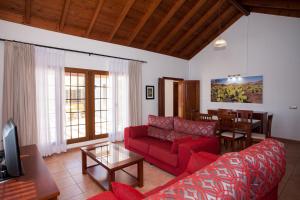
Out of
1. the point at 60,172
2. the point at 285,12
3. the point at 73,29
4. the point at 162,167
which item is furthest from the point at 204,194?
the point at 285,12

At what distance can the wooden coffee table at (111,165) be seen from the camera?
2.38 metres

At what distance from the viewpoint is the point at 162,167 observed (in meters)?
3.12

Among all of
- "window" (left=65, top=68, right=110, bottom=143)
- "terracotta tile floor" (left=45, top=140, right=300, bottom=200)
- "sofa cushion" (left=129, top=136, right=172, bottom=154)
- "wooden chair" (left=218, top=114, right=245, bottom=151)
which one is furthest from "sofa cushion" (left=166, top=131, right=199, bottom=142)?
"window" (left=65, top=68, right=110, bottom=143)

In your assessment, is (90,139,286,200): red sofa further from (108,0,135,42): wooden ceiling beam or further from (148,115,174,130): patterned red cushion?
(108,0,135,42): wooden ceiling beam

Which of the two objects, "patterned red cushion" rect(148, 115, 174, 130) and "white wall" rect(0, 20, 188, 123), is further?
"patterned red cushion" rect(148, 115, 174, 130)

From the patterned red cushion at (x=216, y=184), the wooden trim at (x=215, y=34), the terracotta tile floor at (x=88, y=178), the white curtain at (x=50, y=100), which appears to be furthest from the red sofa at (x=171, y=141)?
the wooden trim at (x=215, y=34)

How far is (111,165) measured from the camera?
2379mm

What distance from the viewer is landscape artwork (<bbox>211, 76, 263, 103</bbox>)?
5.46m

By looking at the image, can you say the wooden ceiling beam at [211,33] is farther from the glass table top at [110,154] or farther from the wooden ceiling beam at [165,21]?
the glass table top at [110,154]

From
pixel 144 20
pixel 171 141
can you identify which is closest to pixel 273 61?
pixel 144 20

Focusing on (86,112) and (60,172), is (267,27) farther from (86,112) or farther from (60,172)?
(60,172)

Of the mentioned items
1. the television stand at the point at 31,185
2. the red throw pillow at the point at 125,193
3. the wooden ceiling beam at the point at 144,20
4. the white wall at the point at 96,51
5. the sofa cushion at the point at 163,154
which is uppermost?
the wooden ceiling beam at the point at 144,20

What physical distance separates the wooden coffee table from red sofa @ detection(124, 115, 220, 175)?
0.53m

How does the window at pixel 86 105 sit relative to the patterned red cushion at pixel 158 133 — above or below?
above
